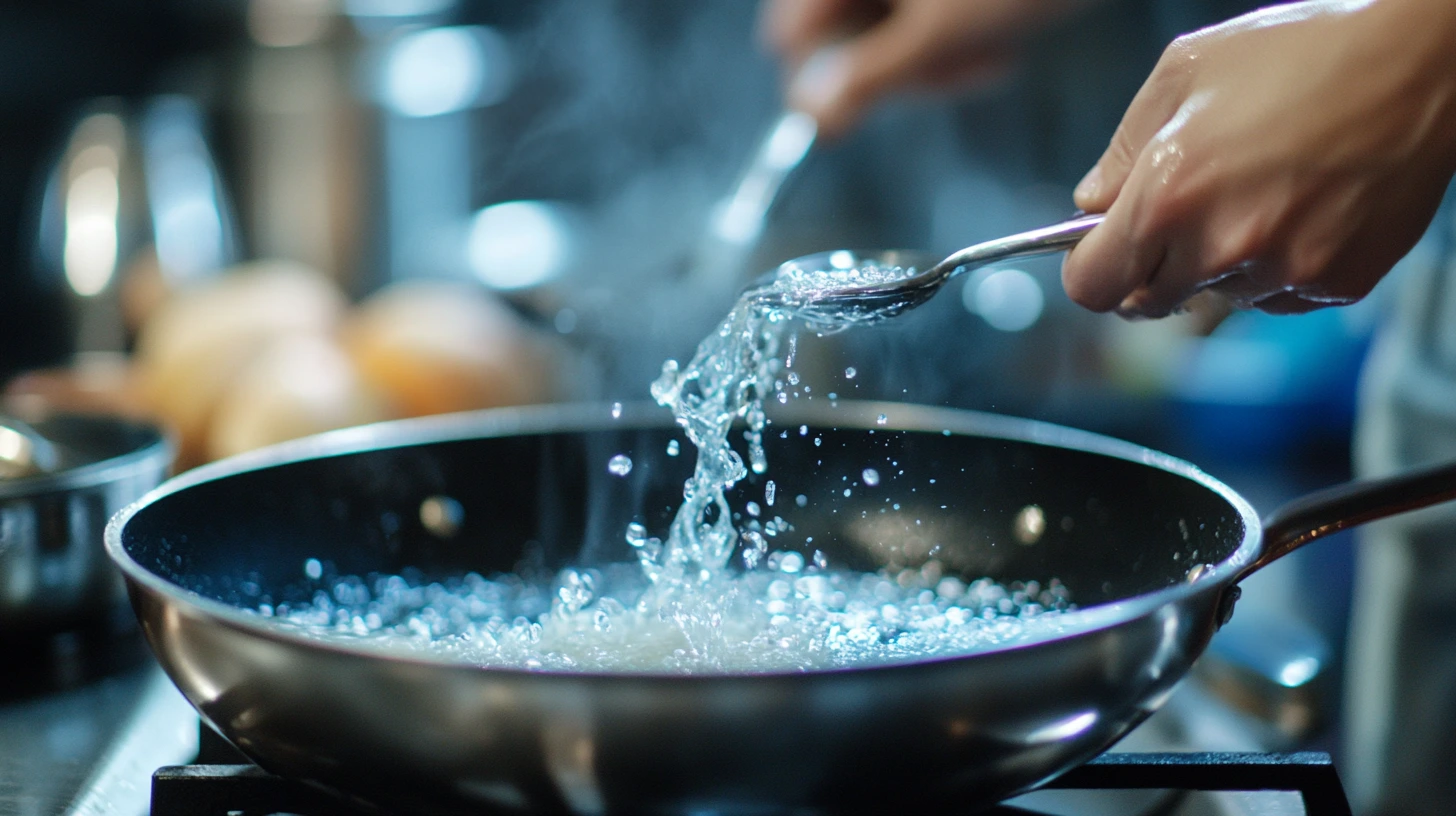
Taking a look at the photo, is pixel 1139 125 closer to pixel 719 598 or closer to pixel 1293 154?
pixel 1293 154

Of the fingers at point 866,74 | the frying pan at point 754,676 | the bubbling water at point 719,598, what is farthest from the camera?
the fingers at point 866,74

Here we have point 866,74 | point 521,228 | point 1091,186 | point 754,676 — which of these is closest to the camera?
point 754,676

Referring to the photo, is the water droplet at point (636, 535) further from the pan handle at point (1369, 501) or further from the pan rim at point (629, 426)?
the pan handle at point (1369, 501)

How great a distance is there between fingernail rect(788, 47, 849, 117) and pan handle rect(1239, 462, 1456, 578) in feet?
1.35

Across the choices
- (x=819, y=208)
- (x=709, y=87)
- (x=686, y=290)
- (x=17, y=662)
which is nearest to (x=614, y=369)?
(x=686, y=290)

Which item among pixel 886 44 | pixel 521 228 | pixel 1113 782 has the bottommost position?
pixel 1113 782

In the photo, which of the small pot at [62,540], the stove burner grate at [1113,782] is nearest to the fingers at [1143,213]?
the stove burner grate at [1113,782]

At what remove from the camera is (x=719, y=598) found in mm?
400

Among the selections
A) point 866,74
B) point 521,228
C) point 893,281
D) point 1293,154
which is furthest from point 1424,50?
point 521,228

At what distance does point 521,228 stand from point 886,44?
0.41 m

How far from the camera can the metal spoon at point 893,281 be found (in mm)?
325

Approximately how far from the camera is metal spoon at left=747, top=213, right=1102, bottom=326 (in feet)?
1.07

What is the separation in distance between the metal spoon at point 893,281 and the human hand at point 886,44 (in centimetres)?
30

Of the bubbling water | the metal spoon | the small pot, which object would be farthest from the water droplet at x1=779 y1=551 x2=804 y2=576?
the small pot
